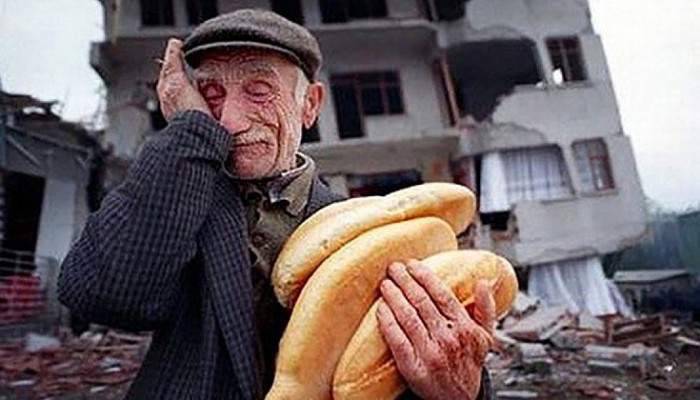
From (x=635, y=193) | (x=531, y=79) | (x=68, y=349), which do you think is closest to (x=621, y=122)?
(x=635, y=193)

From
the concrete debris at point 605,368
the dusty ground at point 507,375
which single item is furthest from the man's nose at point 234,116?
the concrete debris at point 605,368

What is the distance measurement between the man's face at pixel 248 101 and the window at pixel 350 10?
1569cm

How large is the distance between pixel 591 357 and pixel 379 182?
7745 millimetres

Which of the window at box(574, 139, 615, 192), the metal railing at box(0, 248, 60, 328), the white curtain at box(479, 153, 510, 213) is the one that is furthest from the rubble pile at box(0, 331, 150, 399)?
the window at box(574, 139, 615, 192)

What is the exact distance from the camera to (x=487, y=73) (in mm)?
18703

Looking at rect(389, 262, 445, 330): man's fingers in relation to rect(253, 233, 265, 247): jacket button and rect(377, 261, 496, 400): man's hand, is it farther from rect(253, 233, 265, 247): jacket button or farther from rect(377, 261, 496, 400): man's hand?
rect(253, 233, 265, 247): jacket button

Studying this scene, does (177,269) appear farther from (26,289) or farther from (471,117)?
(471,117)

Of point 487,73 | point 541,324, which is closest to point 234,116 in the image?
point 541,324

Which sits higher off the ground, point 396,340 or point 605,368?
point 396,340

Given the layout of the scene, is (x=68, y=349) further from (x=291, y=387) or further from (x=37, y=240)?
(x=291, y=387)

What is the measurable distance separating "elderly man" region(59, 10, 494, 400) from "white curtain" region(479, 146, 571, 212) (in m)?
14.2

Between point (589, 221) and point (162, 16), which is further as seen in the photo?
point (162, 16)

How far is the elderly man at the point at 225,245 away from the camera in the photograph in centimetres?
102

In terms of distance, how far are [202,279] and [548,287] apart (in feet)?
48.5
